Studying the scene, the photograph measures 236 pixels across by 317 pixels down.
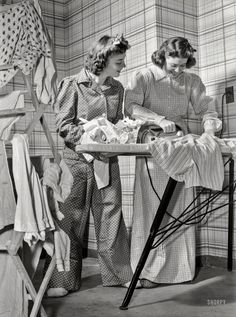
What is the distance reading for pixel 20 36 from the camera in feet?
6.64

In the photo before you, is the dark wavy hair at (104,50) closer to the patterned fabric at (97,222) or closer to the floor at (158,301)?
the patterned fabric at (97,222)

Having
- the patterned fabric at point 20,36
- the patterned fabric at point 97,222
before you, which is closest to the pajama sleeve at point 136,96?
the patterned fabric at point 97,222

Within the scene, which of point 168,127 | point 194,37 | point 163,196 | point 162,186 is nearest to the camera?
point 163,196

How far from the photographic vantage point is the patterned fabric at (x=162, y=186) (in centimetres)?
307

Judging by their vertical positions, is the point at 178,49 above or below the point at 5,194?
above

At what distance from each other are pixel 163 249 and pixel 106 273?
412mm

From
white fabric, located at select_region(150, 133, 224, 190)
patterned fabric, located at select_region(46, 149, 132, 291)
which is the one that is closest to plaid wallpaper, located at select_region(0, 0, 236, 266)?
patterned fabric, located at select_region(46, 149, 132, 291)

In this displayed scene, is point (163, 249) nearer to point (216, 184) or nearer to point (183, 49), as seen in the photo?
point (216, 184)

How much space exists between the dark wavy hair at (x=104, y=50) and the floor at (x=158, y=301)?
4.56ft

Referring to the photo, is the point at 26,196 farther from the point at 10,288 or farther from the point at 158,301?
the point at 158,301

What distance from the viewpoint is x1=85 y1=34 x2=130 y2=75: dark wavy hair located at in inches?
109

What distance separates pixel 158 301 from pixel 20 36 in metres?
1.64

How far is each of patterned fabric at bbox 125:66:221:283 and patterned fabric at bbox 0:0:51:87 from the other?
1.09 meters

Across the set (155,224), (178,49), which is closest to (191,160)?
(155,224)
